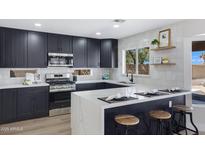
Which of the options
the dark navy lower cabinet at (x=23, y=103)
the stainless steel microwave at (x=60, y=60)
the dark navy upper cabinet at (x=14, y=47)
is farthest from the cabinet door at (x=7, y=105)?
the stainless steel microwave at (x=60, y=60)

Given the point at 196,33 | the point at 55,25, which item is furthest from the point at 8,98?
the point at 196,33

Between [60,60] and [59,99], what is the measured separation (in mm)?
1168

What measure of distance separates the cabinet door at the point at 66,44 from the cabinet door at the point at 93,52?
2.10 ft

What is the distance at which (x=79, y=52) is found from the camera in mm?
4727

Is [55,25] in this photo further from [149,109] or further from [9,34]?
[149,109]

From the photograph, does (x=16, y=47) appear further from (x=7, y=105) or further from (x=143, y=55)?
(x=143, y=55)

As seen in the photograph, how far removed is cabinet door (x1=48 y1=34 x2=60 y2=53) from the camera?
4195 mm

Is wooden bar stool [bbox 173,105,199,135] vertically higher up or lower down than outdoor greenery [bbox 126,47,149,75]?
lower down

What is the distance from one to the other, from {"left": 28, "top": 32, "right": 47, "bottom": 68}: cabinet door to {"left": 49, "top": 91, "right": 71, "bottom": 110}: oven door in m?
0.90

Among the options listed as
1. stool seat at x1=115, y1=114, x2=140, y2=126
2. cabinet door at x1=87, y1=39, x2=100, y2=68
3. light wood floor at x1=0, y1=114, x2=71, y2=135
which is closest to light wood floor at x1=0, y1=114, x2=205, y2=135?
light wood floor at x1=0, y1=114, x2=71, y2=135

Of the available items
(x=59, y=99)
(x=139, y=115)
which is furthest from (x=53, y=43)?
(x=139, y=115)

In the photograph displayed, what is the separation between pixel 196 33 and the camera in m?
2.87

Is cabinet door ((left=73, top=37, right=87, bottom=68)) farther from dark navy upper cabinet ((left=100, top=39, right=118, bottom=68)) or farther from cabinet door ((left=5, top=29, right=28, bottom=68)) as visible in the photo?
cabinet door ((left=5, top=29, right=28, bottom=68))
